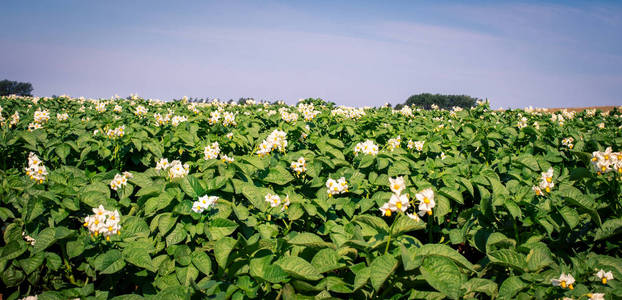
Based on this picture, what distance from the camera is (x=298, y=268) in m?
1.83

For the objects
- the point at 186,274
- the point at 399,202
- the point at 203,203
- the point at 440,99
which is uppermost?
the point at 399,202

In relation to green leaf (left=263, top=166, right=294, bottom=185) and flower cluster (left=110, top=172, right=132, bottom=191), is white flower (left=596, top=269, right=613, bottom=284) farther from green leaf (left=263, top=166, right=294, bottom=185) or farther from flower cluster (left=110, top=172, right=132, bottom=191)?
flower cluster (left=110, top=172, right=132, bottom=191)

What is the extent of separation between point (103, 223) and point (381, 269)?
68.4 inches

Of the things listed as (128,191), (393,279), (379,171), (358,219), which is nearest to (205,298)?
(393,279)

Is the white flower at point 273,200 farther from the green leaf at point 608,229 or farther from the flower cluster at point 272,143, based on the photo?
the green leaf at point 608,229

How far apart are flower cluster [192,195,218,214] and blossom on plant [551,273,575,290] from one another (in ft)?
6.72

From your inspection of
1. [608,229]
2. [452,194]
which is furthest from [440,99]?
[452,194]

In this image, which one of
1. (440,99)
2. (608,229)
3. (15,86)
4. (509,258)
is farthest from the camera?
(440,99)

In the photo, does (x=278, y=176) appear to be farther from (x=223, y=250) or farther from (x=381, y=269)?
(x=381, y=269)

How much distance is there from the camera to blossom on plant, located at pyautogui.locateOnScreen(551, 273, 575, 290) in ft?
5.93

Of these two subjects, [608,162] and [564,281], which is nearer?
[564,281]

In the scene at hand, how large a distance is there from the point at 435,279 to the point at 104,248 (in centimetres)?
220

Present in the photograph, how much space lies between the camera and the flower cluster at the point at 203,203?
2.20 metres

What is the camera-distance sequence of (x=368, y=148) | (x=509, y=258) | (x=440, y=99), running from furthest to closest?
1. (x=440, y=99)
2. (x=368, y=148)
3. (x=509, y=258)
